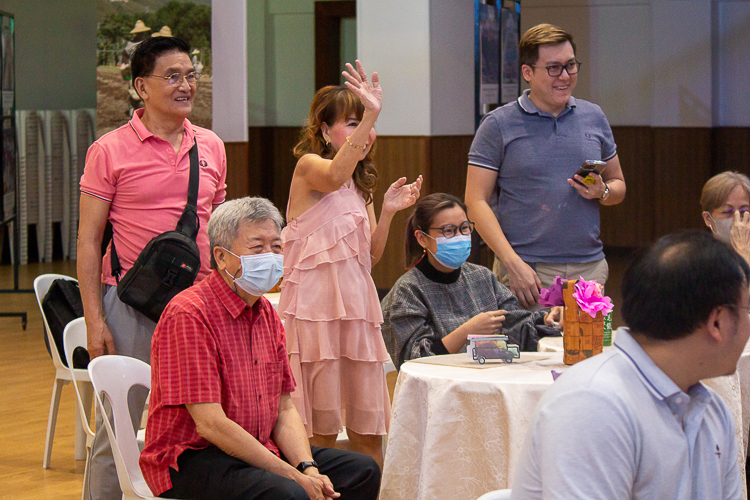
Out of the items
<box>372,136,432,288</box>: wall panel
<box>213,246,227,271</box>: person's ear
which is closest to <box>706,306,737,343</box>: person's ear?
<box>213,246,227,271</box>: person's ear

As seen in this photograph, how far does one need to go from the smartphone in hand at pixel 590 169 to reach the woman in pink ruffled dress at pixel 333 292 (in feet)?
2.14

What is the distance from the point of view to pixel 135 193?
2.93 m

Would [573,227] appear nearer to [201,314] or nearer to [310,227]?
[310,227]

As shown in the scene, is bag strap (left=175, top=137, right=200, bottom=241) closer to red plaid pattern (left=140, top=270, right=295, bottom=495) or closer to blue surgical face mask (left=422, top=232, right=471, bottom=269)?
red plaid pattern (left=140, top=270, right=295, bottom=495)

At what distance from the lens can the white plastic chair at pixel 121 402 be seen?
2.37 metres

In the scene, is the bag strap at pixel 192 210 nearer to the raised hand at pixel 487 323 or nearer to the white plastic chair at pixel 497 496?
the raised hand at pixel 487 323

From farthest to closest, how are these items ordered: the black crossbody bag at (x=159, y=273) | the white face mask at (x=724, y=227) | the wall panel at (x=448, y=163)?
the wall panel at (x=448, y=163), the white face mask at (x=724, y=227), the black crossbody bag at (x=159, y=273)

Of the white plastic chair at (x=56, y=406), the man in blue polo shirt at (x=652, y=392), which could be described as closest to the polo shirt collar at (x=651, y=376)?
the man in blue polo shirt at (x=652, y=392)

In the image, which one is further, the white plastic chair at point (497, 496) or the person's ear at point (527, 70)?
the person's ear at point (527, 70)

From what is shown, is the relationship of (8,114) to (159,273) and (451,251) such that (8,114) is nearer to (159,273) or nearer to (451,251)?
(159,273)

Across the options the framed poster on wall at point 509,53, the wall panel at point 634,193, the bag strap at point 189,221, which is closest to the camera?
the bag strap at point 189,221

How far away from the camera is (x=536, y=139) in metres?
3.33

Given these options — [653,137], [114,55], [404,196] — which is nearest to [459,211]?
[404,196]

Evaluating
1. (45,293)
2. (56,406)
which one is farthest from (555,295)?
(45,293)
